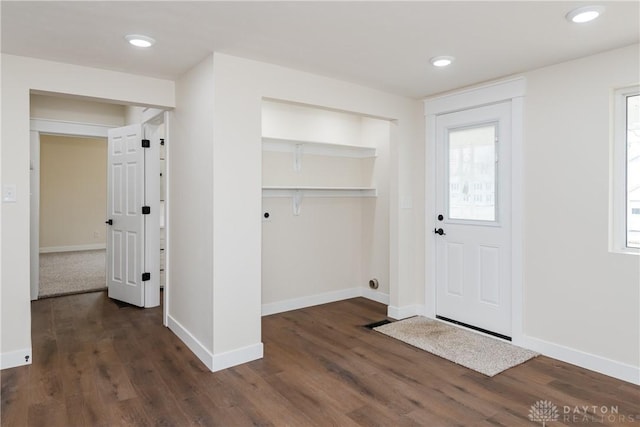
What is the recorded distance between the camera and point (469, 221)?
361 centimetres

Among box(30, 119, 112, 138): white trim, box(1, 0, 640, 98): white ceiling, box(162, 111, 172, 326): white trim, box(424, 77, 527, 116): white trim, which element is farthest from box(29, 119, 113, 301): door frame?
box(424, 77, 527, 116): white trim

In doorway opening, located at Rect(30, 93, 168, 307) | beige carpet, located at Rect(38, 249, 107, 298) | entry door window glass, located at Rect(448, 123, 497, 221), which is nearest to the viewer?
entry door window glass, located at Rect(448, 123, 497, 221)

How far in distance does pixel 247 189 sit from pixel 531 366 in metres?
2.41

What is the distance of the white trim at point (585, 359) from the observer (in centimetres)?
263

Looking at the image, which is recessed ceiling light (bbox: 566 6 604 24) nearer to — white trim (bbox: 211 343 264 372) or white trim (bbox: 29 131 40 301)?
white trim (bbox: 211 343 264 372)

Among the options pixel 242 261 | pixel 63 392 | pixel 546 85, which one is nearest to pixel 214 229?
pixel 242 261

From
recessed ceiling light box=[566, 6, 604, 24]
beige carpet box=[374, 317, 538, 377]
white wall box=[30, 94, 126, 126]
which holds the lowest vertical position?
beige carpet box=[374, 317, 538, 377]

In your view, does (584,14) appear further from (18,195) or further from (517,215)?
(18,195)

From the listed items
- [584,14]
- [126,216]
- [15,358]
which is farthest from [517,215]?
[126,216]

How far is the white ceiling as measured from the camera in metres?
2.10

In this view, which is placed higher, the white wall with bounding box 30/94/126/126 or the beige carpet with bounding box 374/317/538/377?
the white wall with bounding box 30/94/126/126

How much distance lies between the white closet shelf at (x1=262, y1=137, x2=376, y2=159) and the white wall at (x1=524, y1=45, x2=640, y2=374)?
73.0 inches

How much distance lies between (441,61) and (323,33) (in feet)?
3.20

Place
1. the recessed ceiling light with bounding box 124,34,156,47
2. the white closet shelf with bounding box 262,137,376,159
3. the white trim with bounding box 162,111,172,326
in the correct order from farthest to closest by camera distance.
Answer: the white closet shelf with bounding box 262,137,376,159, the white trim with bounding box 162,111,172,326, the recessed ceiling light with bounding box 124,34,156,47
